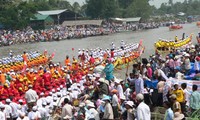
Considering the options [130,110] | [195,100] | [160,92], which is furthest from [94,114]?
[195,100]

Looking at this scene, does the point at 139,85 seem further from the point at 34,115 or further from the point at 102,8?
the point at 102,8

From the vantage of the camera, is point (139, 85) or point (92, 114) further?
point (139, 85)

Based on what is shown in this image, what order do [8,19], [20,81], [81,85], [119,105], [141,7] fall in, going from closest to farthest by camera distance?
[119,105]
[81,85]
[20,81]
[8,19]
[141,7]

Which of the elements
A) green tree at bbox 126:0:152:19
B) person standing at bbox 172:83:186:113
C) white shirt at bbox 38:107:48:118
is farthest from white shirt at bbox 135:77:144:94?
green tree at bbox 126:0:152:19

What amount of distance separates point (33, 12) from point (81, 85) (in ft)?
124

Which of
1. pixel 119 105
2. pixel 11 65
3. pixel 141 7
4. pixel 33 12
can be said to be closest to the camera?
pixel 119 105

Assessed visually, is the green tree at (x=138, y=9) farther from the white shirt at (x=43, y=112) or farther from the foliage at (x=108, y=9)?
the white shirt at (x=43, y=112)

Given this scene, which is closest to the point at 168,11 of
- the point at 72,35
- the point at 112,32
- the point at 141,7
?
the point at 141,7

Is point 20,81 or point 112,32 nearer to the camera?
point 20,81

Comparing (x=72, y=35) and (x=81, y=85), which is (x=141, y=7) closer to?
(x=72, y=35)

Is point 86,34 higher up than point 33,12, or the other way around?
point 33,12

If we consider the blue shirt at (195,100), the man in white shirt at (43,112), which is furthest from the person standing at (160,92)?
the man in white shirt at (43,112)

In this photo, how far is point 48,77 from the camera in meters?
13.0

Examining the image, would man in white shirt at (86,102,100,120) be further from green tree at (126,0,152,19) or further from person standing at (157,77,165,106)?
green tree at (126,0,152,19)
